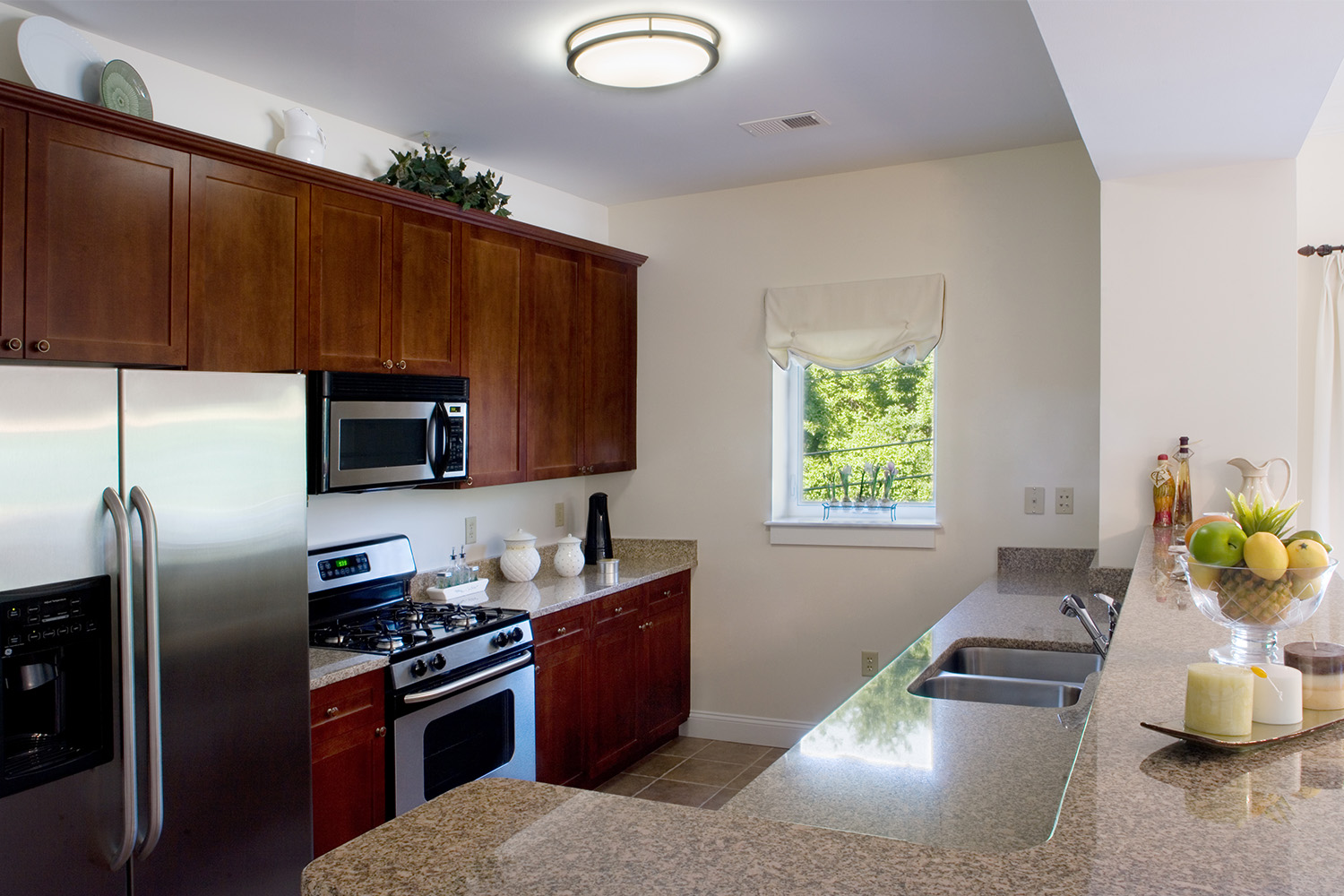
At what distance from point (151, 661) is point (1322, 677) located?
2.08m

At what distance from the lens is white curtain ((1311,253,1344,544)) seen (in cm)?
336

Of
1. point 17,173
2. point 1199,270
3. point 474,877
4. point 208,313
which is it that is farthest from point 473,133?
point 474,877

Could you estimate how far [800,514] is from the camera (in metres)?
4.44

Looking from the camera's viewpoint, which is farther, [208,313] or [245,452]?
[208,313]

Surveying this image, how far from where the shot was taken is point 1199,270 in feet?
9.99

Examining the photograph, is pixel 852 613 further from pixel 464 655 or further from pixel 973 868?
pixel 973 868

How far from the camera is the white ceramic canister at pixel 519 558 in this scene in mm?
3857

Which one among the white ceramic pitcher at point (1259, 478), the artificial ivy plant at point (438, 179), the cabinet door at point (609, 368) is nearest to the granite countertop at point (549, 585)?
the cabinet door at point (609, 368)

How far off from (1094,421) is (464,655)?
2.55m

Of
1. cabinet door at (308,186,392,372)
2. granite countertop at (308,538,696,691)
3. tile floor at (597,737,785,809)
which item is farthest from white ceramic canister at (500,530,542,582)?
cabinet door at (308,186,392,372)

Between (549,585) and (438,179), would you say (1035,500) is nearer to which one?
(549,585)

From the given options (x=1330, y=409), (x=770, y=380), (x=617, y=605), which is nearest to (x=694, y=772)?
(x=617, y=605)

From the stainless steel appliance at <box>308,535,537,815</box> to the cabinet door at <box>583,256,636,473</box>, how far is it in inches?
43.4

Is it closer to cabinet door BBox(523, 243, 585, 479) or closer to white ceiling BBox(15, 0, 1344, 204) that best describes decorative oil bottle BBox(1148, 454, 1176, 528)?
white ceiling BBox(15, 0, 1344, 204)
